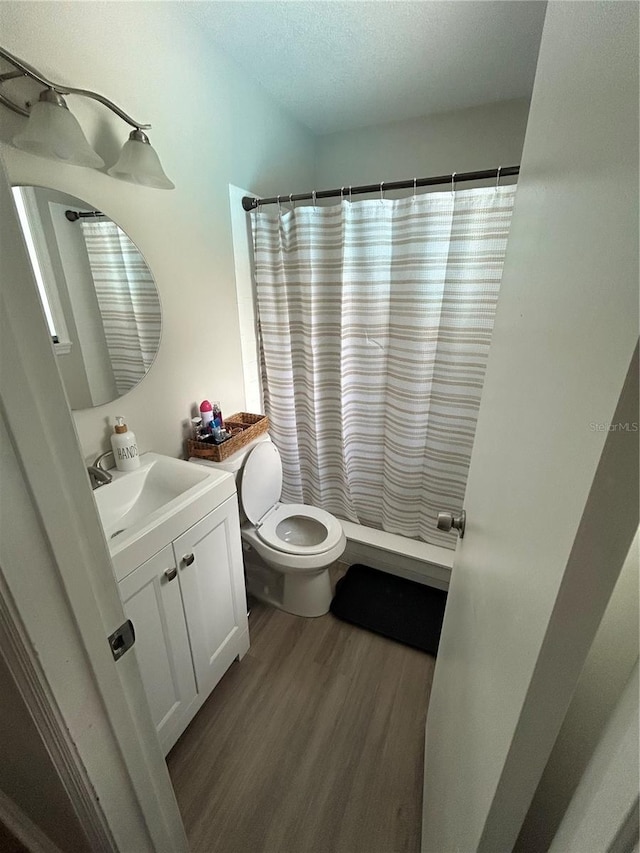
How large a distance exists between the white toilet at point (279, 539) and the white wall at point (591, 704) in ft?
3.67

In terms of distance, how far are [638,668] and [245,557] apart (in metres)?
1.72

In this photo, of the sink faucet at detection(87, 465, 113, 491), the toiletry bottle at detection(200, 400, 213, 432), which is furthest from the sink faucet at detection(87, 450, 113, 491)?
the toiletry bottle at detection(200, 400, 213, 432)

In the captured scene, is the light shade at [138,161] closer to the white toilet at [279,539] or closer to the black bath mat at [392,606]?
the white toilet at [279,539]

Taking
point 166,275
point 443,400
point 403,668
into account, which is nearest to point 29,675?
point 166,275

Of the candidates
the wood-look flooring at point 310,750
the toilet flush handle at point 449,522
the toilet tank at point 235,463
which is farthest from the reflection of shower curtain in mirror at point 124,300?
the wood-look flooring at point 310,750

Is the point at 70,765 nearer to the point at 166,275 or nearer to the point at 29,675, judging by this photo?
the point at 29,675

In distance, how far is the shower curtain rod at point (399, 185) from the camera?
4.24ft

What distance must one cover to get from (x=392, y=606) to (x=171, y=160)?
2.17 metres

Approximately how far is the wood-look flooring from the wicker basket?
88 cm

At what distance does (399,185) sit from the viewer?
56.6 inches

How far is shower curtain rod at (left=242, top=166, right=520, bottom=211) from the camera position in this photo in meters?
1.29

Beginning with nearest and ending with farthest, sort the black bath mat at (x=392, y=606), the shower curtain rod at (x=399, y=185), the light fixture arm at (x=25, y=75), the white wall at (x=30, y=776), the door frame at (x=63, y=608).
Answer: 1. the door frame at (x=63, y=608)
2. the white wall at (x=30, y=776)
3. the light fixture arm at (x=25, y=75)
4. the shower curtain rod at (x=399, y=185)
5. the black bath mat at (x=392, y=606)

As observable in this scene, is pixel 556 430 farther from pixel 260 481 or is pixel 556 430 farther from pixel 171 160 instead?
pixel 171 160

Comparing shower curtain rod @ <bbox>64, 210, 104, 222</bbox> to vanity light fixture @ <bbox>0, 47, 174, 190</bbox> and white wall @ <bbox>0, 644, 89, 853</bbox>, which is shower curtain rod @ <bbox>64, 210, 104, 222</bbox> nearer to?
vanity light fixture @ <bbox>0, 47, 174, 190</bbox>
